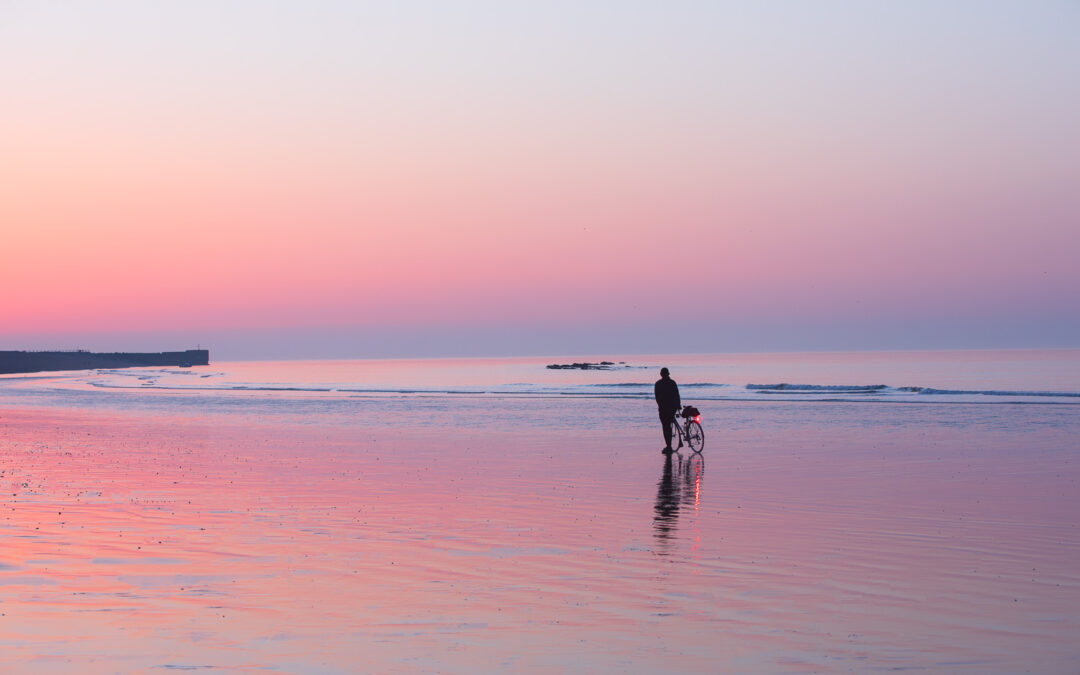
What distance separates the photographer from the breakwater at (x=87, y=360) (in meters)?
144

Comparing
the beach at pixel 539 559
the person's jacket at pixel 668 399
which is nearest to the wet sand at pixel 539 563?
the beach at pixel 539 559

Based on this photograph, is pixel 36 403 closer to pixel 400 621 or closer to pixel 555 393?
pixel 555 393

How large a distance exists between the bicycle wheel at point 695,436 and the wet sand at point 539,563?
208 cm

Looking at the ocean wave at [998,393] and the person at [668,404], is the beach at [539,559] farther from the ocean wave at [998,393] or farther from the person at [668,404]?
the ocean wave at [998,393]

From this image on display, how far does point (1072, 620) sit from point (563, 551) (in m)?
4.58

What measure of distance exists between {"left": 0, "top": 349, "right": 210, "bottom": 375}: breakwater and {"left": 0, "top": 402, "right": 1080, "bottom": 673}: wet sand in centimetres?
13608

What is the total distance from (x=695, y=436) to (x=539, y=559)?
1287 cm

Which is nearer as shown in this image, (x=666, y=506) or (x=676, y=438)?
(x=666, y=506)

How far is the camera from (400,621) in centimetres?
721

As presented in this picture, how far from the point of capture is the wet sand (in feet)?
21.3

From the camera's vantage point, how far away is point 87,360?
168875 mm

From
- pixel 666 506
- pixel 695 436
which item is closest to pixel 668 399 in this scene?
pixel 695 436

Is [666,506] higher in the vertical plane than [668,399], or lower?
lower

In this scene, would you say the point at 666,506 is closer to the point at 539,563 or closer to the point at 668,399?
the point at 539,563
